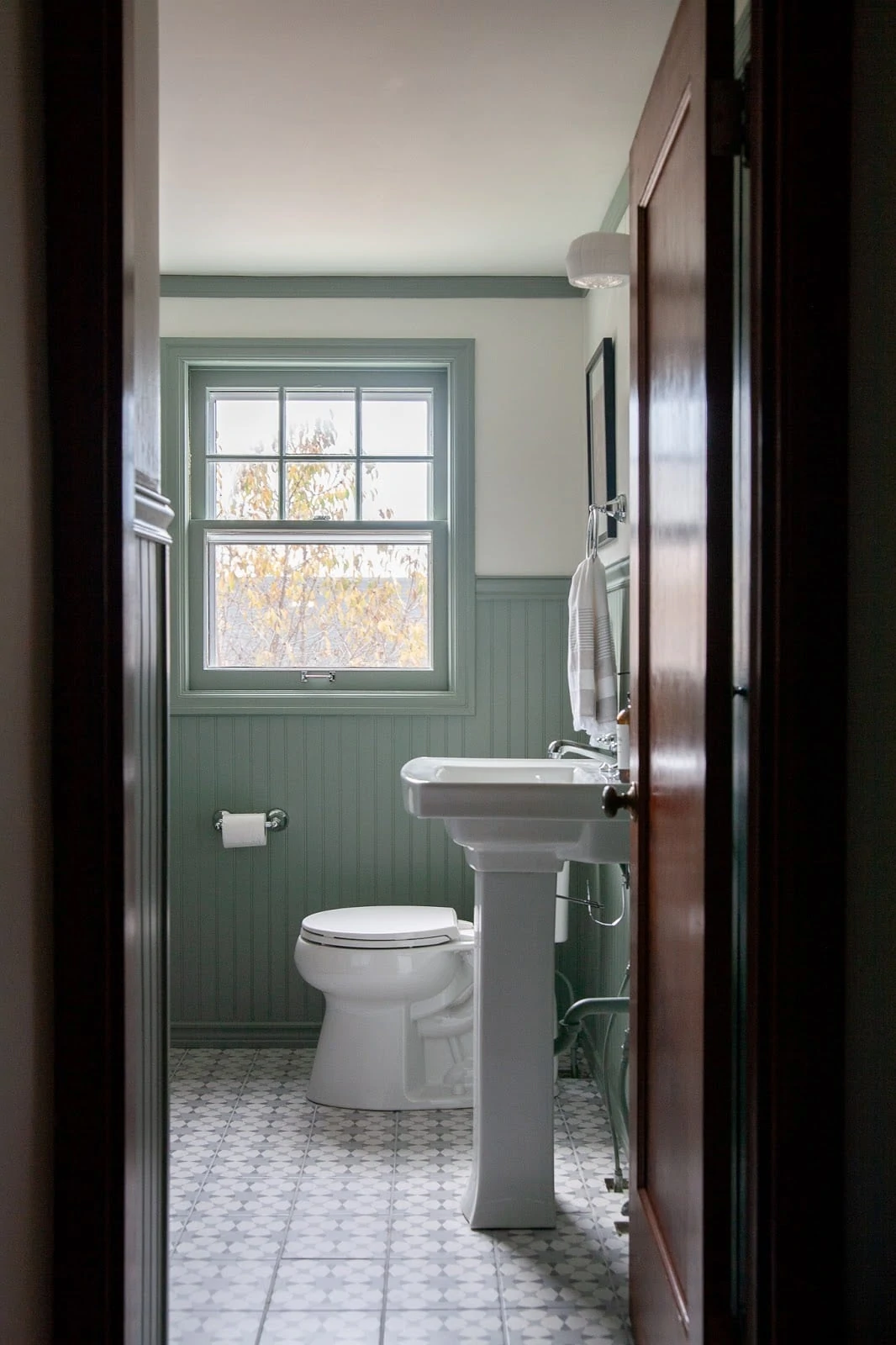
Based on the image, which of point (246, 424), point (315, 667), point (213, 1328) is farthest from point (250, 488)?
point (213, 1328)

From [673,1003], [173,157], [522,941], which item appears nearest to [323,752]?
[522,941]

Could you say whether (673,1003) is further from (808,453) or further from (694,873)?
(808,453)

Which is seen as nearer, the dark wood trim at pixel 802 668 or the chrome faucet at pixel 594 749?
the dark wood trim at pixel 802 668

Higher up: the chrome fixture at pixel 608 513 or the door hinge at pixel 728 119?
the door hinge at pixel 728 119

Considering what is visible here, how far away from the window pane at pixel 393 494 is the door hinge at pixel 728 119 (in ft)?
7.79

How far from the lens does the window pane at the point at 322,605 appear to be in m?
3.68

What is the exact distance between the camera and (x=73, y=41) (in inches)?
50.4

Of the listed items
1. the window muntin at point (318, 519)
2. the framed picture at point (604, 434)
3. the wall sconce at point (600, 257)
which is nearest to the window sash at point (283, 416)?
the window muntin at point (318, 519)

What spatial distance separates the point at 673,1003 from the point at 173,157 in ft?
7.52

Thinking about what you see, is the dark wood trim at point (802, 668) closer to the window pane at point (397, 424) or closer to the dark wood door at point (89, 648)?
the dark wood door at point (89, 648)

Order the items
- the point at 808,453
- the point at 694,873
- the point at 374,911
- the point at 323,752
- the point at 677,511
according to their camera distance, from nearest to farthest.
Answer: the point at 808,453, the point at 694,873, the point at 677,511, the point at 374,911, the point at 323,752

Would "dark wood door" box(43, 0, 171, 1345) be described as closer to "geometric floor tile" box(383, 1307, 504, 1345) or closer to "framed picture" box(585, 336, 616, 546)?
"geometric floor tile" box(383, 1307, 504, 1345)

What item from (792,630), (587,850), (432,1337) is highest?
(792,630)

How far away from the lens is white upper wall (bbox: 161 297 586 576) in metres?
3.59
